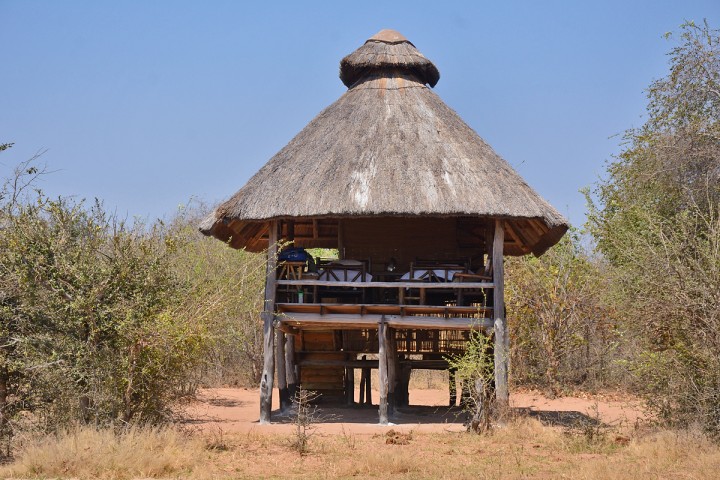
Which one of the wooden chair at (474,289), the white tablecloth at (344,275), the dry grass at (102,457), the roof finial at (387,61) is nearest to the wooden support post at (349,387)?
the wooden chair at (474,289)

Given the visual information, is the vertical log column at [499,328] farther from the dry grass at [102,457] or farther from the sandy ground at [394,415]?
the dry grass at [102,457]

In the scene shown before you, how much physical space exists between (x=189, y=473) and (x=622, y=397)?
1120cm

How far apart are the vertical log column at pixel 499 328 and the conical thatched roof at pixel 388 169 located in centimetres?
62

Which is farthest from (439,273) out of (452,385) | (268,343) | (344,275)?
(452,385)

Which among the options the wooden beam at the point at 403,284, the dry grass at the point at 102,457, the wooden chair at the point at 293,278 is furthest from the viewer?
the wooden chair at the point at 293,278

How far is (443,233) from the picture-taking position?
1511 centimetres

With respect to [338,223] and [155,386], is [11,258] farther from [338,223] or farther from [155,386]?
[338,223]

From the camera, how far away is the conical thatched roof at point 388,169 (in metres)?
12.9

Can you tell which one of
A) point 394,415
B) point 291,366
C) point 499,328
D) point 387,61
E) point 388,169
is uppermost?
point 387,61

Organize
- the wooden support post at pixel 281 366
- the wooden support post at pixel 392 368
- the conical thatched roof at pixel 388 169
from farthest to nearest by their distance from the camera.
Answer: the wooden support post at pixel 281 366, the wooden support post at pixel 392 368, the conical thatched roof at pixel 388 169

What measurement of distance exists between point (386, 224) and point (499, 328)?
3.06 m

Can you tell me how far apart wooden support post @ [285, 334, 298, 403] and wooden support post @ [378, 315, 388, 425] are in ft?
9.40

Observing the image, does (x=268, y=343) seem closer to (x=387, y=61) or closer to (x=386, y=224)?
(x=386, y=224)

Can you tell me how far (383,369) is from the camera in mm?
13016
